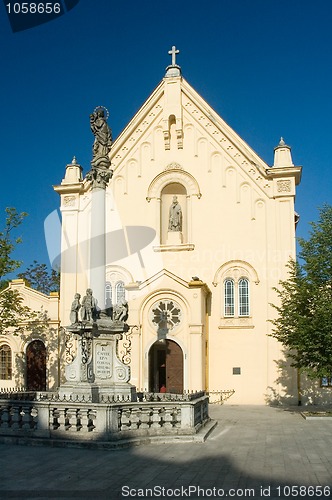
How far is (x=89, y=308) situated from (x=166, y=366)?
12699 mm

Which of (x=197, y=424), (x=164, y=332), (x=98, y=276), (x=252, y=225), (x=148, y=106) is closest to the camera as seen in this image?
(x=197, y=424)

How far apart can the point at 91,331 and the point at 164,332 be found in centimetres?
1162

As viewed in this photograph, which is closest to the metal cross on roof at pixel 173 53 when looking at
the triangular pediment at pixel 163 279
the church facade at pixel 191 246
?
the church facade at pixel 191 246

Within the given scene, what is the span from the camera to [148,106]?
3378 centimetres

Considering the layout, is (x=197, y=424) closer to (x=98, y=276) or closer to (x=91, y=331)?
(x=91, y=331)

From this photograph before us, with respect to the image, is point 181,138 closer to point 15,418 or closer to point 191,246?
point 191,246

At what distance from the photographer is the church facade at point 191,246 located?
29.3 meters

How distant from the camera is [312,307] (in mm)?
23562

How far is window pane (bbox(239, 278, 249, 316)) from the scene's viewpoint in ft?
99.7

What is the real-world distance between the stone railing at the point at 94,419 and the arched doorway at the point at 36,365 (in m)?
17.1

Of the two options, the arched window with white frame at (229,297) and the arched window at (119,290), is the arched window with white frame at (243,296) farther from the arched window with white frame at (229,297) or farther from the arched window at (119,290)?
the arched window at (119,290)

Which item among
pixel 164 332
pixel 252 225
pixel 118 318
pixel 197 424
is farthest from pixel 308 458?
pixel 252 225

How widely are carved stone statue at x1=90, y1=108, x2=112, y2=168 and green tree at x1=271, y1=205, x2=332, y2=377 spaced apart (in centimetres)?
989

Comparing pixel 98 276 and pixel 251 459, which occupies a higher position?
pixel 98 276
